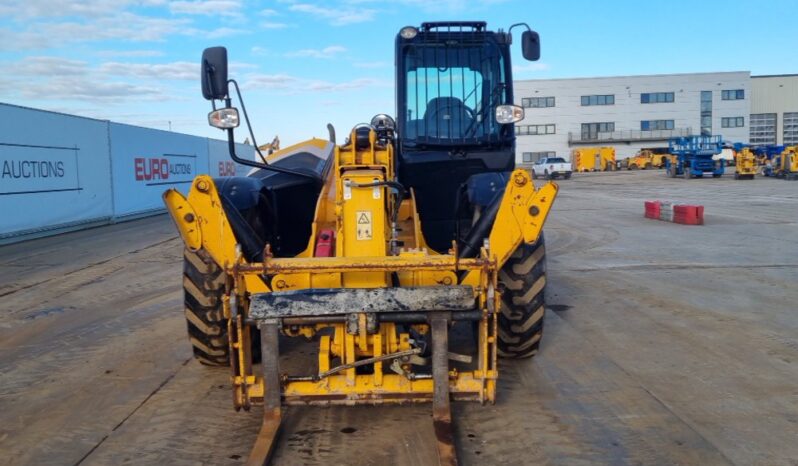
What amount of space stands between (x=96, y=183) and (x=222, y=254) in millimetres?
15329

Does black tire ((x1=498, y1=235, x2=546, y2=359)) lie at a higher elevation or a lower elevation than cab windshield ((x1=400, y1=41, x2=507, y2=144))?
lower

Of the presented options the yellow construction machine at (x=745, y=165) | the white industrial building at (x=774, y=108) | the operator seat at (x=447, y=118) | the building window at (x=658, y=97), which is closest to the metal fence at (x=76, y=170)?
the operator seat at (x=447, y=118)

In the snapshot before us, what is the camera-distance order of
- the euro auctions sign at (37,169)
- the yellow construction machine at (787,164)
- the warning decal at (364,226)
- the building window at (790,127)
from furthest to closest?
the building window at (790,127)
the yellow construction machine at (787,164)
the euro auctions sign at (37,169)
the warning decal at (364,226)

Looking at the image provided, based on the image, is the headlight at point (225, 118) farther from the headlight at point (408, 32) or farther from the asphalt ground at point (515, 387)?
the headlight at point (408, 32)

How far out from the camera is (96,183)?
17969 mm

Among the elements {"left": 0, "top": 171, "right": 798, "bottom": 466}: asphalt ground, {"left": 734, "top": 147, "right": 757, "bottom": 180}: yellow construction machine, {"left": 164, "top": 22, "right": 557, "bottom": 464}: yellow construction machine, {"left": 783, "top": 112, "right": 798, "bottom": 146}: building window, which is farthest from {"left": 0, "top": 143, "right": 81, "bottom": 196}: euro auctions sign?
{"left": 783, "top": 112, "right": 798, "bottom": 146}: building window

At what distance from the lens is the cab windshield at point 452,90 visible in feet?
21.4

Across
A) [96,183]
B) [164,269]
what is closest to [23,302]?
[164,269]

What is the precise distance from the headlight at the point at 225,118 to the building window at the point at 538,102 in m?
66.5

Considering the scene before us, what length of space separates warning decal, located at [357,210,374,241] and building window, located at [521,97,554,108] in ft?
218

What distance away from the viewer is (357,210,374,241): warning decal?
14.3 feet

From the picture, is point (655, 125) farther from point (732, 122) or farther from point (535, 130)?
point (535, 130)

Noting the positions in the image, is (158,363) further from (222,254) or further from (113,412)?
(222,254)

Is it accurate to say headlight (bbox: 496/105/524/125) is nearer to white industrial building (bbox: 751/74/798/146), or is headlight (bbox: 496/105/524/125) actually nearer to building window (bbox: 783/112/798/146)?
white industrial building (bbox: 751/74/798/146)
